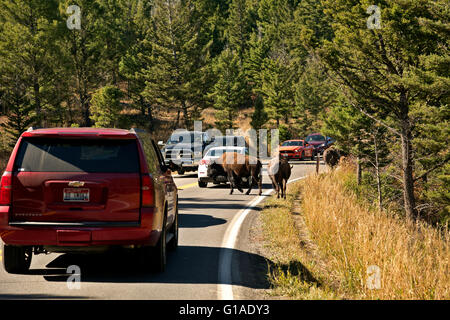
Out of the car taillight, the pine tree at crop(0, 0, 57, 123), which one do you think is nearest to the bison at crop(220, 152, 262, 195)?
the car taillight

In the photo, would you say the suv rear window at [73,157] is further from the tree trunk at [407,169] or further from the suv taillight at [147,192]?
the tree trunk at [407,169]

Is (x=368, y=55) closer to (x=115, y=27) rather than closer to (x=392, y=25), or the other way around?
(x=392, y=25)

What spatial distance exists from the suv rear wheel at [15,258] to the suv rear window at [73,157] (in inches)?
47.8

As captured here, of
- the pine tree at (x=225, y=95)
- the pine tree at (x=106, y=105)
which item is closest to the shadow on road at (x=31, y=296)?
the pine tree at (x=106, y=105)

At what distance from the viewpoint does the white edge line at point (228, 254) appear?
5996 mm

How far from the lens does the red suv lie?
239 inches

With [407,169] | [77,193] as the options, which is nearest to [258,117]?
[407,169]

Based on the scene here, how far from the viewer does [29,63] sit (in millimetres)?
45500

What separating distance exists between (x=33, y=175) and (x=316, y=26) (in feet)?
286

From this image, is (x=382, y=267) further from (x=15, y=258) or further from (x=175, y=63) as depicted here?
(x=175, y=63)

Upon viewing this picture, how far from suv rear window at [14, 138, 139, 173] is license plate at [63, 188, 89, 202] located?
26 cm

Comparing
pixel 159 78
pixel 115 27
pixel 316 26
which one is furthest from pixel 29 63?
pixel 316 26

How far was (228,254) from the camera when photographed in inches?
326

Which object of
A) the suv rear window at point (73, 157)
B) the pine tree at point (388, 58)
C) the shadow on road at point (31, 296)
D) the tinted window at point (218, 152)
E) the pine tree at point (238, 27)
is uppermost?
the pine tree at point (238, 27)
